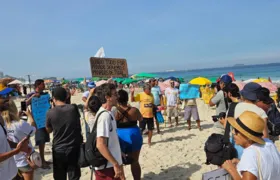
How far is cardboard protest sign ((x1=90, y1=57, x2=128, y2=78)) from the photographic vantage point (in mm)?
6246

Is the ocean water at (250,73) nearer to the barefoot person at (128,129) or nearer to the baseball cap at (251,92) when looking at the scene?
the baseball cap at (251,92)

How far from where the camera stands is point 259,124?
1702 mm

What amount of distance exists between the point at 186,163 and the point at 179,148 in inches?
41.2

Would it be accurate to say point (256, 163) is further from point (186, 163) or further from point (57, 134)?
point (186, 163)

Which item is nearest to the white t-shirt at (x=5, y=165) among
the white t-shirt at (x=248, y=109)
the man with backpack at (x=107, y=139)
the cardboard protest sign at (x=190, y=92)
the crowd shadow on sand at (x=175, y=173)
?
the man with backpack at (x=107, y=139)

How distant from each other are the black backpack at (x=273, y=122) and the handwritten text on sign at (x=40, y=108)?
13.9ft

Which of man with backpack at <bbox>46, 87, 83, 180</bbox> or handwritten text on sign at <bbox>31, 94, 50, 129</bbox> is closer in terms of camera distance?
man with backpack at <bbox>46, 87, 83, 180</bbox>

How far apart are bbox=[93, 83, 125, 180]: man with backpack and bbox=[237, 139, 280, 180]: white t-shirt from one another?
1265mm

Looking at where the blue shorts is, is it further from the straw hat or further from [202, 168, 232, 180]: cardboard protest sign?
the straw hat

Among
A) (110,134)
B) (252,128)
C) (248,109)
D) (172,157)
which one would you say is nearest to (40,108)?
(110,134)

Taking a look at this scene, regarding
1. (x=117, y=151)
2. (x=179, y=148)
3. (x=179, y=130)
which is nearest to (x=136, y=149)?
(x=117, y=151)

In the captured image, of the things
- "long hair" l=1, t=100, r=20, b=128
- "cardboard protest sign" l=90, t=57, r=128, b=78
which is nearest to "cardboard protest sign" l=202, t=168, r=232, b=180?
"long hair" l=1, t=100, r=20, b=128

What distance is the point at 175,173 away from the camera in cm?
455

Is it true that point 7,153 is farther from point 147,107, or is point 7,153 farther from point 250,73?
point 250,73
